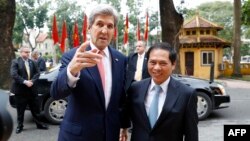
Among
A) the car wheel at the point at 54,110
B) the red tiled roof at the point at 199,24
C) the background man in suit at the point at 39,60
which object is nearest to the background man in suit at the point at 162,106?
the car wheel at the point at 54,110

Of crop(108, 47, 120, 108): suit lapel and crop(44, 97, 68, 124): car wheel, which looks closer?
crop(108, 47, 120, 108): suit lapel

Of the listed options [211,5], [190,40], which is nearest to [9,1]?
[190,40]

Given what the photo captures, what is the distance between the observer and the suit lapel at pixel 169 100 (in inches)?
93.7

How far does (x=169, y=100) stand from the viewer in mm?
2422

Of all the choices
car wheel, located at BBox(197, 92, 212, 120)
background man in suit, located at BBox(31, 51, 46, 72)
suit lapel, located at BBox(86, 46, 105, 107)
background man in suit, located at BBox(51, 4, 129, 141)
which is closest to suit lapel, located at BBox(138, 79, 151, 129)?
background man in suit, located at BBox(51, 4, 129, 141)

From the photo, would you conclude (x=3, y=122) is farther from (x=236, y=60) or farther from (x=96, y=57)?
(x=236, y=60)

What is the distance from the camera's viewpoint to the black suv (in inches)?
286

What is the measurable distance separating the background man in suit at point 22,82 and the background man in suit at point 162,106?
4.53 metres

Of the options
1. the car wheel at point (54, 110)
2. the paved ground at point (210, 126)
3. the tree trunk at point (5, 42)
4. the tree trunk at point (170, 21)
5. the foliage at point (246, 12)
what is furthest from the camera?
the foliage at point (246, 12)

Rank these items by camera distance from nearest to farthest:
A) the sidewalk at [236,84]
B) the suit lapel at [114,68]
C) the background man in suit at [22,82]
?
1. the suit lapel at [114,68]
2. the background man in suit at [22,82]
3. the sidewalk at [236,84]

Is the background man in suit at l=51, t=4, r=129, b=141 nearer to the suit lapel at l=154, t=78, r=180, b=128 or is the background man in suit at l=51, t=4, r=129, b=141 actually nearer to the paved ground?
the suit lapel at l=154, t=78, r=180, b=128

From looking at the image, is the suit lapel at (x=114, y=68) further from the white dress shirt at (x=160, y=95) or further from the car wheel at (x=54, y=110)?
the car wheel at (x=54, y=110)

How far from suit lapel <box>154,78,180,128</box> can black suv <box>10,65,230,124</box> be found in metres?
5.05

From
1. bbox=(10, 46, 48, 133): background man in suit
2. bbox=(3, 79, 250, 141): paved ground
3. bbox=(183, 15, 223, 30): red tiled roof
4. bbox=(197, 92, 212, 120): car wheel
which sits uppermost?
bbox=(183, 15, 223, 30): red tiled roof
